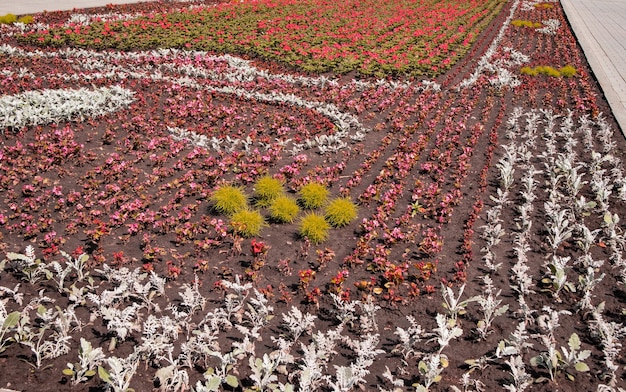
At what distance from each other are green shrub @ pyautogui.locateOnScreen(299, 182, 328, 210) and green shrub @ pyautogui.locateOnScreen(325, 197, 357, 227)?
27 centimetres

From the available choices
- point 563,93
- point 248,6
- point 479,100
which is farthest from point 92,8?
point 563,93

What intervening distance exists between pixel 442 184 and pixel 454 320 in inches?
132

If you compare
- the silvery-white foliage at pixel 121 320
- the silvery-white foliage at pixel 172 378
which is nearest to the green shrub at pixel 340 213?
the silvery-white foliage at pixel 121 320

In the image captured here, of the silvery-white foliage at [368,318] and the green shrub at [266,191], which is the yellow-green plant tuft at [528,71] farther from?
the silvery-white foliage at [368,318]

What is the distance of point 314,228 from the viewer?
6.15m

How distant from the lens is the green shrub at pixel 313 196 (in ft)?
22.6

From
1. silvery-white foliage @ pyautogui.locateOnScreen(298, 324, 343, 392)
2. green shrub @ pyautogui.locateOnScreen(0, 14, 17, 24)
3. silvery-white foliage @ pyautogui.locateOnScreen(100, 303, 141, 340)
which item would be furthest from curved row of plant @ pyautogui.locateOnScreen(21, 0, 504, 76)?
silvery-white foliage @ pyautogui.locateOnScreen(100, 303, 141, 340)

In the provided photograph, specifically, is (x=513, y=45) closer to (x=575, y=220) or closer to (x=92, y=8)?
(x=575, y=220)

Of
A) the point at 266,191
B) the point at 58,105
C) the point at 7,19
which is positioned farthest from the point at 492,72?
the point at 7,19

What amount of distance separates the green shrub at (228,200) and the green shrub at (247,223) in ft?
0.62

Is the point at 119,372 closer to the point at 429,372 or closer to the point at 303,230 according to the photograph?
the point at 429,372

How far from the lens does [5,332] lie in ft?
14.0

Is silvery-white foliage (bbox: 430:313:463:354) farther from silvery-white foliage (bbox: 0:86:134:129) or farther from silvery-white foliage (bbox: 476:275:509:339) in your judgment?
silvery-white foliage (bbox: 0:86:134:129)

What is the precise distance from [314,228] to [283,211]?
0.67 meters
